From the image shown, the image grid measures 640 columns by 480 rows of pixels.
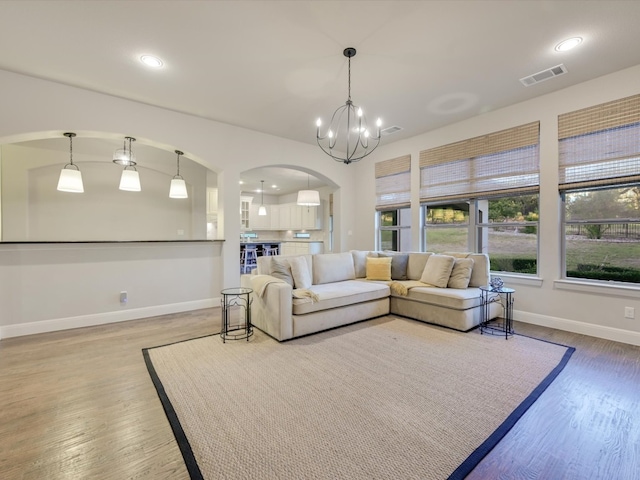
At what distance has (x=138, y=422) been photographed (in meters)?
1.86

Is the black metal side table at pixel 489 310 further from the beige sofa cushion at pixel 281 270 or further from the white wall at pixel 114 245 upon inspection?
the white wall at pixel 114 245

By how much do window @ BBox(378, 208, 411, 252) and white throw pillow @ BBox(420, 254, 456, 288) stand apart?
1.27 metres

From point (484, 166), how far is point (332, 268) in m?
2.78

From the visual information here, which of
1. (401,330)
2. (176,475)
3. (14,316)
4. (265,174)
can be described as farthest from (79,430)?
(265,174)

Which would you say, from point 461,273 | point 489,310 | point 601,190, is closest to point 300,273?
point 461,273

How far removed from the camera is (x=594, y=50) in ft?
9.20

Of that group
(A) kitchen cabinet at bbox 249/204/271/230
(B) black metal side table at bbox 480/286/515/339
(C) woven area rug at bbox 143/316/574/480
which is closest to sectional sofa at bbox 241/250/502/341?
(B) black metal side table at bbox 480/286/515/339

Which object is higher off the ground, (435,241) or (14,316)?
(435,241)

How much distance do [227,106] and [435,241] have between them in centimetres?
399

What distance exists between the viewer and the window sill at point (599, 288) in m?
3.17

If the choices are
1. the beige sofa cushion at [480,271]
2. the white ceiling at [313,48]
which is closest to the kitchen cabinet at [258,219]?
the white ceiling at [313,48]

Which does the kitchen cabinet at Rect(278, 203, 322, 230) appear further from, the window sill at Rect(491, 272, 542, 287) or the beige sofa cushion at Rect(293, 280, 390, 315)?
the window sill at Rect(491, 272, 542, 287)

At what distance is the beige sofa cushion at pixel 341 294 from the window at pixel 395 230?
170 cm

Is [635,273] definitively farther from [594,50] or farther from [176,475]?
[176,475]
